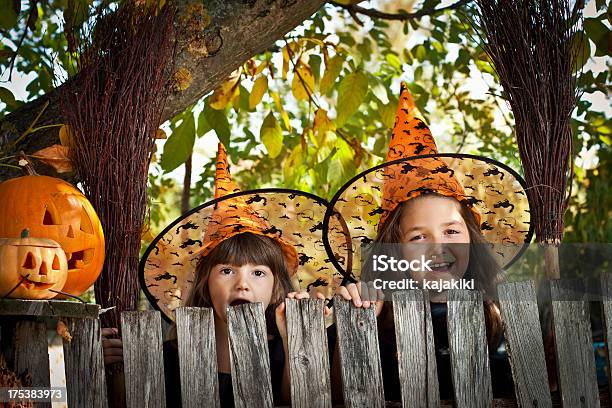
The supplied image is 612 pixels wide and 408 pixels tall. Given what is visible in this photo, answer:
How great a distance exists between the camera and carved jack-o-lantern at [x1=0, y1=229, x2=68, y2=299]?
6.50 feet

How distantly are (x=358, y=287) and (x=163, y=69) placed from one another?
94 cm

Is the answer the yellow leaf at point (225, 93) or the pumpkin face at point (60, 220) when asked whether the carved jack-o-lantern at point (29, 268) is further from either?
the yellow leaf at point (225, 93)

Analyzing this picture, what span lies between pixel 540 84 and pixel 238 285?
1157mm

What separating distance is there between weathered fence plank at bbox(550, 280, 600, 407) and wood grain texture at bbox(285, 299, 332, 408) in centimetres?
63

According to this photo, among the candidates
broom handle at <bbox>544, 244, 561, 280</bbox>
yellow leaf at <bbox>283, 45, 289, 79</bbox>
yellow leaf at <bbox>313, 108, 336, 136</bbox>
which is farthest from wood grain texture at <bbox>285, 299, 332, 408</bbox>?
yellow leaf at <bbox>283, 45, 289, 79</bbox>

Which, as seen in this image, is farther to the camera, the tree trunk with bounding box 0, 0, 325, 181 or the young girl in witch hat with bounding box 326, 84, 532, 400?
the tree trunk with bounding box 0, 0, 325, 181

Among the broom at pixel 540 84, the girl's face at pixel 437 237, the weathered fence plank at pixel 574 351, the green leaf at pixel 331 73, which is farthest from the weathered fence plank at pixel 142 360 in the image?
the green leaf at pixel 331 73

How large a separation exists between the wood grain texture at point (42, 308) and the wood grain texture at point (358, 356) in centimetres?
66

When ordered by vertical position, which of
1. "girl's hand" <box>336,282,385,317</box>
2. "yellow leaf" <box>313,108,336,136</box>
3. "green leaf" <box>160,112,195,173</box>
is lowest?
"girl's hand" <box>336,282,385,317</box>

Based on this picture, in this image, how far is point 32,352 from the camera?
2078mm

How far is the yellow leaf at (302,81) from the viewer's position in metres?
4.21

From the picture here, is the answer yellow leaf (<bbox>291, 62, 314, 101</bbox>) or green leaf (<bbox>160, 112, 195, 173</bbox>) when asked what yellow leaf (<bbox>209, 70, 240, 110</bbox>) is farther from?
yellow leaf (<bbox>291, 62, 314, 101</bbox>)

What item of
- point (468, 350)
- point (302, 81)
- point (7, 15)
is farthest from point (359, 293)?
point (302, 81)

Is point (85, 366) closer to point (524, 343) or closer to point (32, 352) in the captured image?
point (32, 352)
